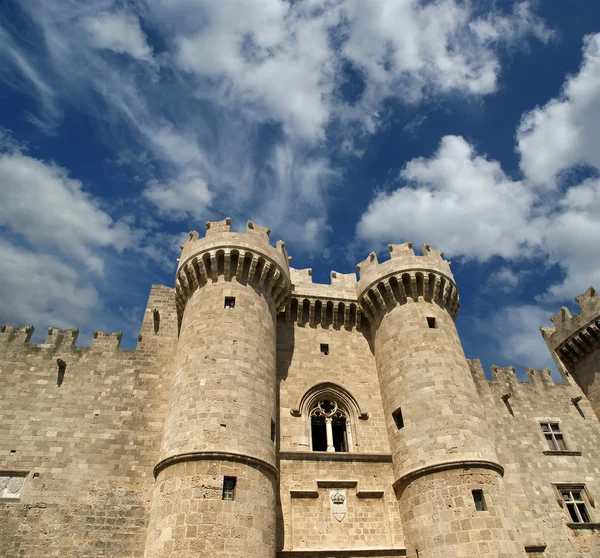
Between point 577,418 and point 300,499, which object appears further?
point 577,418

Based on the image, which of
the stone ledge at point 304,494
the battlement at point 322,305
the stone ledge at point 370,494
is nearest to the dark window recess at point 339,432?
the stone ledge at point 370,494

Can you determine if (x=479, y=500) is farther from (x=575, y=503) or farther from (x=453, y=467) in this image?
(x=575, y=503)

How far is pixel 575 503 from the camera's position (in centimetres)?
1474

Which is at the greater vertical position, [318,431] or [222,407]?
[318,431]

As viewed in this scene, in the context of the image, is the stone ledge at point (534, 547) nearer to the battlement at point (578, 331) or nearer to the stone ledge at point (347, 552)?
the stone ledge at point (347, 552)

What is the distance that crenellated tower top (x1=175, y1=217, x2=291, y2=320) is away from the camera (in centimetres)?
1460

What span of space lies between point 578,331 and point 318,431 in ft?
39.4

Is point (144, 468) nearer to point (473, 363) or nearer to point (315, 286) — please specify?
point (315, 286)

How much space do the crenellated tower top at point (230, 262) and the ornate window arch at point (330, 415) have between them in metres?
3.33

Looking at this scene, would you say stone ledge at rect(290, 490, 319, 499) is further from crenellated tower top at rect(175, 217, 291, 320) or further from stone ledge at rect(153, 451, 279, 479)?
crenellated tower top at rect(175, 217, 291, 320)

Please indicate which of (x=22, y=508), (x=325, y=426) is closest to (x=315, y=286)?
(x=325, y=426)

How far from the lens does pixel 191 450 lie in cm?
1077

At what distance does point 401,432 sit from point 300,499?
3427 mm

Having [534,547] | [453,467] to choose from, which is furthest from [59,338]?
[534,547]
